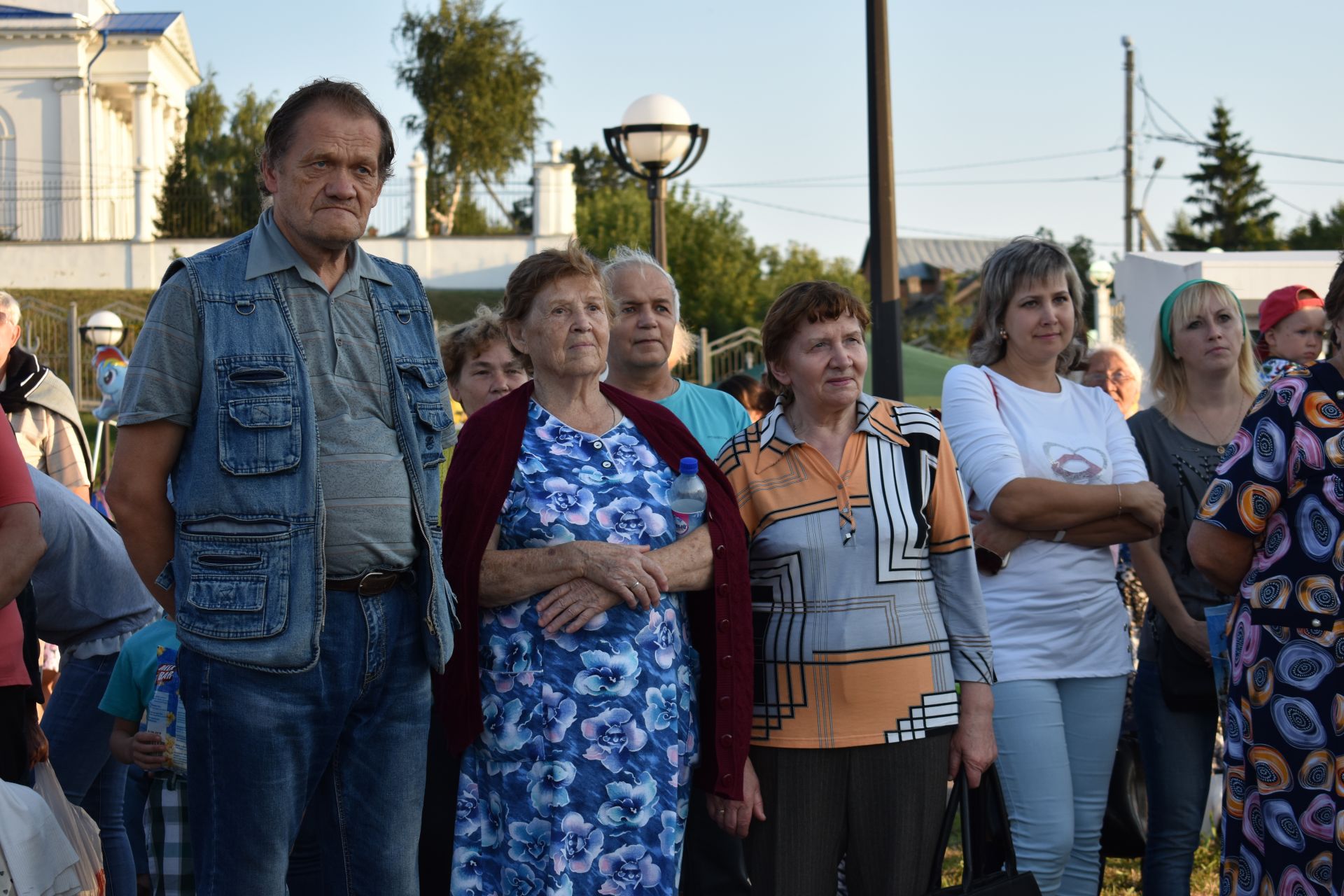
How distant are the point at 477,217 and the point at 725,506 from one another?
33.7 meters

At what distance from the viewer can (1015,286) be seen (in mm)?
4078

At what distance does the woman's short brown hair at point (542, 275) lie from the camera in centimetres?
344

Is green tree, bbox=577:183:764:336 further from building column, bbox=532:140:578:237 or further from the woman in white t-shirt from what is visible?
the woman in white t-shirt

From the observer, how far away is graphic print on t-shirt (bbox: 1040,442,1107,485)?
155 inches

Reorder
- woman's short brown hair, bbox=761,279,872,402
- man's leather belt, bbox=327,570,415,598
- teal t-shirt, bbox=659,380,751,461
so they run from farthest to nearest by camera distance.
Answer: teal t-shirt, bbox=659,380,751,461
woman's short brown hair, bbox=761,279,872,402
man's leather belt, bbox=327,570,415,598

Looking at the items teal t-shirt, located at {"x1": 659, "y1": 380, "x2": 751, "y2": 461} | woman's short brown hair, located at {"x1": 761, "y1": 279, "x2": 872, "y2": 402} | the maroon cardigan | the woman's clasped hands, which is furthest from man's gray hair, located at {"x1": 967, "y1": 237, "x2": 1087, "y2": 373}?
the woman's clasped hands

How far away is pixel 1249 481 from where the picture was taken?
10.7 feet

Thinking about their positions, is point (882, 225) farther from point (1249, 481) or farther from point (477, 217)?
point (477, 217)

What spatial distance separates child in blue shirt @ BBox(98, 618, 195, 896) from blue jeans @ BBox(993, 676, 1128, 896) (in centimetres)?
243

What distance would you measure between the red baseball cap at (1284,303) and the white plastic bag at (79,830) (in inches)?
183

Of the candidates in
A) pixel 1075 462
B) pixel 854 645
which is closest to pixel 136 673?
pixel 854 645

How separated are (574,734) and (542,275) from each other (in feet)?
3.97

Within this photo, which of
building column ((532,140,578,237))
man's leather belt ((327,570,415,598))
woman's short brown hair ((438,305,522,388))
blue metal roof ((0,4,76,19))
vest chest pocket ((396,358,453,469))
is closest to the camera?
man's leather belt ((327,570,415,598))

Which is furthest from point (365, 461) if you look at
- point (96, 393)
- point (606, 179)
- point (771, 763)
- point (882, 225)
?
point (606, 179)
